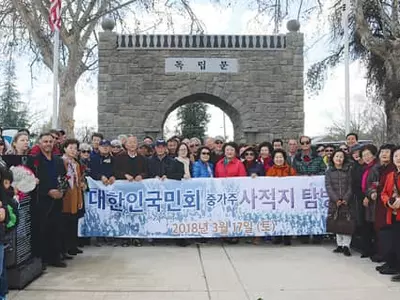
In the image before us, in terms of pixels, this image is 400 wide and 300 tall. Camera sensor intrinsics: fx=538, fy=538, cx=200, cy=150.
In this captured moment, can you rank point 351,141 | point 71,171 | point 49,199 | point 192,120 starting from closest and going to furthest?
1. point 49,199
2. point 71,171
3. point 351,141
4. point 192,120

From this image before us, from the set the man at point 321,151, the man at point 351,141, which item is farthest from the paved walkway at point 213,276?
the man at point 351,141

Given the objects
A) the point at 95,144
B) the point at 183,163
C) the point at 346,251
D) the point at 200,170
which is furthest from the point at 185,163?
the point at 346,251

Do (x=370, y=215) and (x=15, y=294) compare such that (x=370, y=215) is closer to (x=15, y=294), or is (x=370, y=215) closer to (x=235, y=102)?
(x=15, y=294)

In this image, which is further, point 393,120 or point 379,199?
point 393,120

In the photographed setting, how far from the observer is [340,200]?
757 cm

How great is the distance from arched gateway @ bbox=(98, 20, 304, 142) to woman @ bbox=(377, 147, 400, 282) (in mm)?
9488

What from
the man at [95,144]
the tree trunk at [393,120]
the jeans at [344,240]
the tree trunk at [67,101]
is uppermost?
the tree trunk at [67,101]

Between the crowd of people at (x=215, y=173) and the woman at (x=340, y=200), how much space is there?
1 centimetres

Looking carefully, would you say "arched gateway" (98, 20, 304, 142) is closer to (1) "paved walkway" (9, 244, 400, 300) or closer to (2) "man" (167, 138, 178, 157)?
(2) "man" (167, 138, 178, 157)

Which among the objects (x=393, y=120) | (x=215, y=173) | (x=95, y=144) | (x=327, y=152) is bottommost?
(x=215, y=173)

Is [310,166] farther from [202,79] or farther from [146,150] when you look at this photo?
[202,79]

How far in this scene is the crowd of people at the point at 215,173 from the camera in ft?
21.1

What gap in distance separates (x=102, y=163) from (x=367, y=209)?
13.1 ft

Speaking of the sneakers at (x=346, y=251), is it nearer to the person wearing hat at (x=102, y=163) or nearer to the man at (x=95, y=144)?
the person wearing hat at (x=102, y=163)
